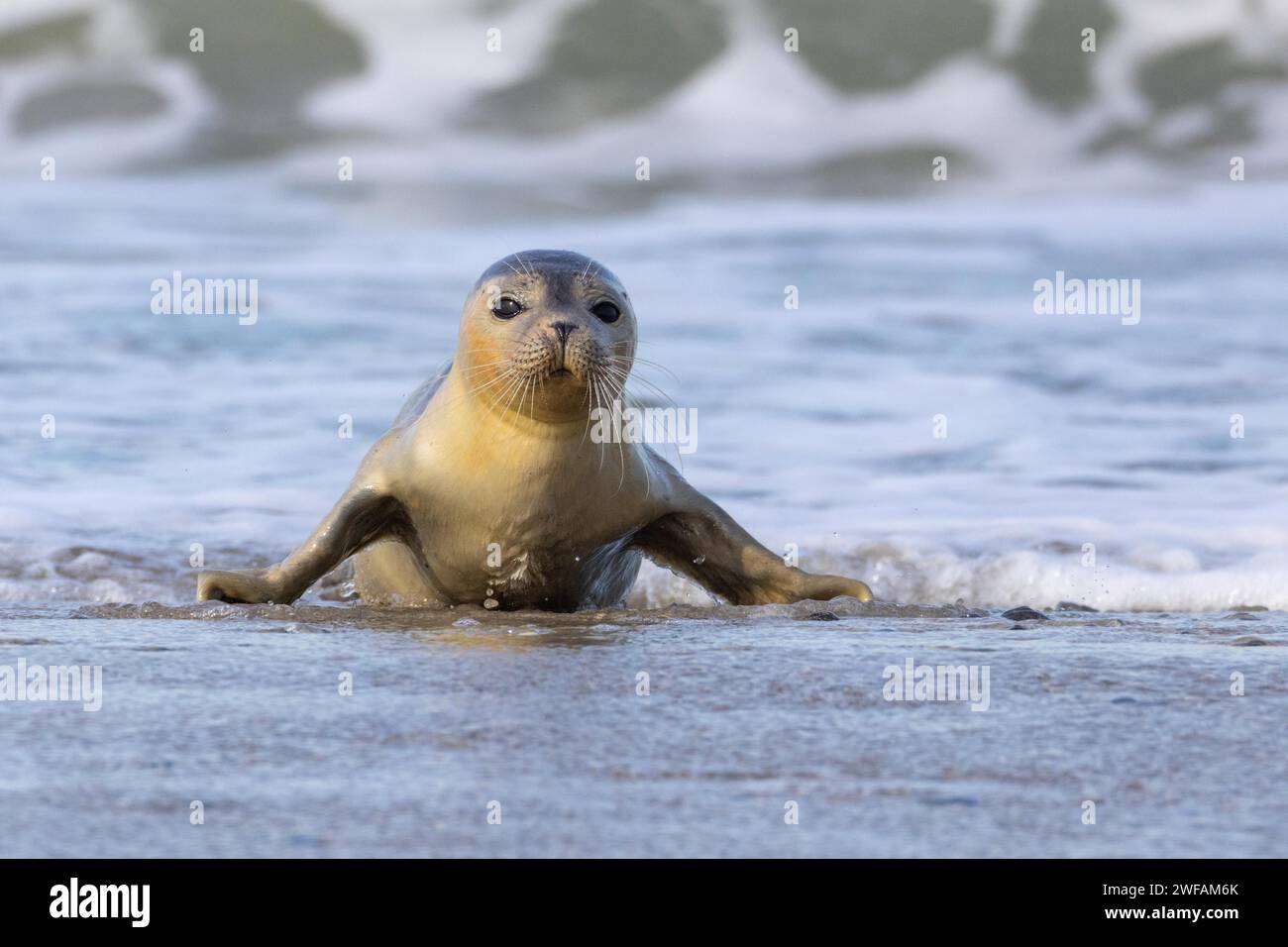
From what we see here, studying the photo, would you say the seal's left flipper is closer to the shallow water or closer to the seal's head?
the seal's head

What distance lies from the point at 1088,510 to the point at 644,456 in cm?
298

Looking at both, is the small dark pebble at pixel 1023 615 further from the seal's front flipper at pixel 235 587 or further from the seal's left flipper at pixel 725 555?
the seal's front flipper at pixel 235 587

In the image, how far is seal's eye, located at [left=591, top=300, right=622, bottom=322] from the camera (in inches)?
227

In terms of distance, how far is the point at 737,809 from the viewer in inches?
129

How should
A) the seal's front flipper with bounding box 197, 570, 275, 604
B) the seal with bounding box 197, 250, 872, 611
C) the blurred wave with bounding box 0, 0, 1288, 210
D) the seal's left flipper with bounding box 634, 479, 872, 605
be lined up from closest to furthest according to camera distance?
the seal with bounding box 197, 250, 872, 611 → the seal's front flipper with bounding box 197, 570, 275, 604 → the seal's left flipper with bounding box 634, 479, 872, 605 → the blurred wave with bounding box 0, 0, 1288, 210

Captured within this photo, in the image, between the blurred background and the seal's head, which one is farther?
the blurred background

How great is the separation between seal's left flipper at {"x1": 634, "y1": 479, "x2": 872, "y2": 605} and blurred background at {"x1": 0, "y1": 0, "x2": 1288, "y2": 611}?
121cm

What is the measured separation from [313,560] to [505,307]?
0.98 meters

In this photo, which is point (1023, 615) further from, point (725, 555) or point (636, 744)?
point (636, 744)

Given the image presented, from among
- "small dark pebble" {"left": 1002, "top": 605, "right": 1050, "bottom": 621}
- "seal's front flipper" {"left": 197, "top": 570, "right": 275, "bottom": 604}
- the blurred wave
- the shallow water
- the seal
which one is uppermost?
the blurred wave

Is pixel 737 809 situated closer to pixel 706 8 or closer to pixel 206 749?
pixel 206 749

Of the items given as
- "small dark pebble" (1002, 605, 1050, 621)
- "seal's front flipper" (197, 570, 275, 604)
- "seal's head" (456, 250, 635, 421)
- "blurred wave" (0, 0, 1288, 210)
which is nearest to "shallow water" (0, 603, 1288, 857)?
"small dark pebble" (1002, 605, 1050, 621)

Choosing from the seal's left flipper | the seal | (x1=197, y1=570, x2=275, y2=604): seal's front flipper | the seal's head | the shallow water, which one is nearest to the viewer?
the shallow water

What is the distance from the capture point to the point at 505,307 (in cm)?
575
